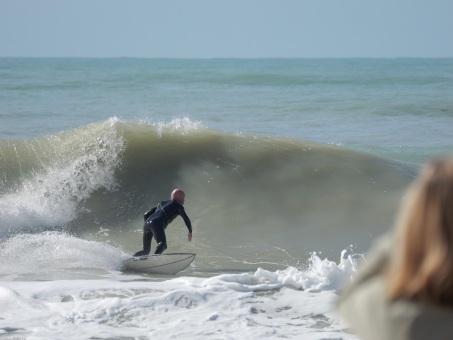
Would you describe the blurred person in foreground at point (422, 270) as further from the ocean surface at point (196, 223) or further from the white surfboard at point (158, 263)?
the white surfboard at point (158, 263)

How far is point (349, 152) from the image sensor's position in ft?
55.3

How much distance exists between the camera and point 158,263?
380 inches

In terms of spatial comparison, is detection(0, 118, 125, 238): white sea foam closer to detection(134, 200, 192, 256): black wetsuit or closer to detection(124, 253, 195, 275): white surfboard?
detection(134, 200, 192, 256): black wetsuit

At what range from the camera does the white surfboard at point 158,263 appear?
31.7 ft

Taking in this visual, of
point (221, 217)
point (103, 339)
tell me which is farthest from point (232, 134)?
point (103, 339)

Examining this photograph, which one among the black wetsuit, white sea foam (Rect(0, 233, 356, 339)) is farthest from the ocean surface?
the black wetsuit

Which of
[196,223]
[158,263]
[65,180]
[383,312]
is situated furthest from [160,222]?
[383,312]

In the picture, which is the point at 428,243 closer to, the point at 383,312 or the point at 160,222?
the point at 383,312

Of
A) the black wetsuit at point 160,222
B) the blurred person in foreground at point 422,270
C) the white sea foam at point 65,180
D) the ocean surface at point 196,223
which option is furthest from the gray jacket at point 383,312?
the white sea foam at point 65,180

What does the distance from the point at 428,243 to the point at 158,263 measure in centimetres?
818

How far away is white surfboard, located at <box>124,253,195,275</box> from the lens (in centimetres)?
965

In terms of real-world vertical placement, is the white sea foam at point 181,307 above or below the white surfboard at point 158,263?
above

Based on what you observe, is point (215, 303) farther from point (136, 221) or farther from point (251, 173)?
point (251, 173)

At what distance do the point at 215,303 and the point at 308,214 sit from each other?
5876mm
